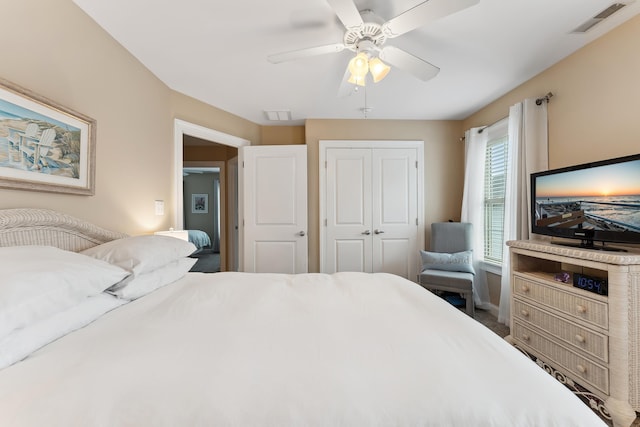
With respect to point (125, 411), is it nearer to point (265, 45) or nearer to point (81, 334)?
Answer: point (81, 334)

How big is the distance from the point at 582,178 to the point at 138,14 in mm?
3165

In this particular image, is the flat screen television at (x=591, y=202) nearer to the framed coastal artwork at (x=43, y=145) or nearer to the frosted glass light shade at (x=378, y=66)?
the frosted glass light shade at (x=378, y=66)

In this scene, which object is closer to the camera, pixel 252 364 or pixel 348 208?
pixel 252 364

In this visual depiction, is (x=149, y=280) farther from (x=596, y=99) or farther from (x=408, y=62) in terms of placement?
(x=596, y=99)

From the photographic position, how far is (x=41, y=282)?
90 cm

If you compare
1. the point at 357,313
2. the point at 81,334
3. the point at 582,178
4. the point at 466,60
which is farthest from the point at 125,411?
the point at 466,60

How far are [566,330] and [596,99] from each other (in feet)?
5.50

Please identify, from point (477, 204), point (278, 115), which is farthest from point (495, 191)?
point (278, 115)

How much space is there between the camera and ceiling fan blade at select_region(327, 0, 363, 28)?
133 centimetres

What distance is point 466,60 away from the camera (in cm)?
219

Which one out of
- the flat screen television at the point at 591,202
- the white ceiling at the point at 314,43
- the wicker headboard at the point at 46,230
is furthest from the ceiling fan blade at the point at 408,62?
the wicker headboard at the point at 46,230

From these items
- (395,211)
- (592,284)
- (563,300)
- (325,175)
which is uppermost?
(325,175)

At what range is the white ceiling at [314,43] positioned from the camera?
164 cm

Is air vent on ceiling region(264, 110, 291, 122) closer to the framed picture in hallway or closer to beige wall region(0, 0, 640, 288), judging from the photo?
A: beige wall region(0, 0, 640, 288)
